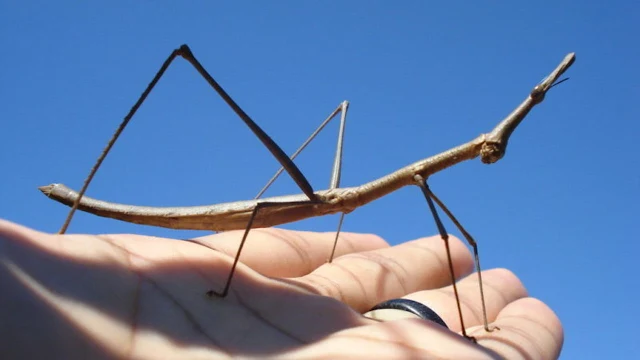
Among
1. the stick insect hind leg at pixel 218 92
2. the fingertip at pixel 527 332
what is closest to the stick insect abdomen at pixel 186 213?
the stick insect hind leg at pixel 218 92

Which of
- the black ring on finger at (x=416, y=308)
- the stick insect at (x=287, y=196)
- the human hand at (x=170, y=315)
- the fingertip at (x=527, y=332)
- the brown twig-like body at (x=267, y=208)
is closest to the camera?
the human hand at (x=170, y=315)

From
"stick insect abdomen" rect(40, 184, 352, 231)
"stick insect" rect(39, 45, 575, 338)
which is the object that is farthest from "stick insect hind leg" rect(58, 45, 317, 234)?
"stick insect abdomen" rect(40, 184, 352, 231)

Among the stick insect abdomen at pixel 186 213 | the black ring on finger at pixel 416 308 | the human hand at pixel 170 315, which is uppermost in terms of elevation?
the stick insect abdomen at pixel 186 213

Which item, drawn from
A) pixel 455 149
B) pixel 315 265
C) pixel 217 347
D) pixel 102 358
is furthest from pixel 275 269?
pixel 102 358

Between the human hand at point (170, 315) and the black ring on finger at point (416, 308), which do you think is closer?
the human hand at point (170, 315)

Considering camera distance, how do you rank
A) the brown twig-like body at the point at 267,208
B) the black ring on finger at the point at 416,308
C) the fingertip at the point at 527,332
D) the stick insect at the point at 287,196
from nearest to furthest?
the fingertip at the point at 527,332, the black ring on finger at the point at 416,308, the stick insect at the point at 287,196, the brown twig-like body at the point at 267,208

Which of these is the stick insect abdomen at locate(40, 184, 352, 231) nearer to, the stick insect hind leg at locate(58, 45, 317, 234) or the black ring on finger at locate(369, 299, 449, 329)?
the stick insect hind leg at locate(58, 45, 317, 234)

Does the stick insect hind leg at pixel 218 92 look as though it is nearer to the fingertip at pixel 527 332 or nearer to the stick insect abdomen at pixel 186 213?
the stick insect abdomen at pixel 186 213

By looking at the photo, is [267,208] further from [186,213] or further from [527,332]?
[527,332]

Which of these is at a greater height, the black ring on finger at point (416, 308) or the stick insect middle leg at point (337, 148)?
the stick insect middle leg at point (337, 148)
